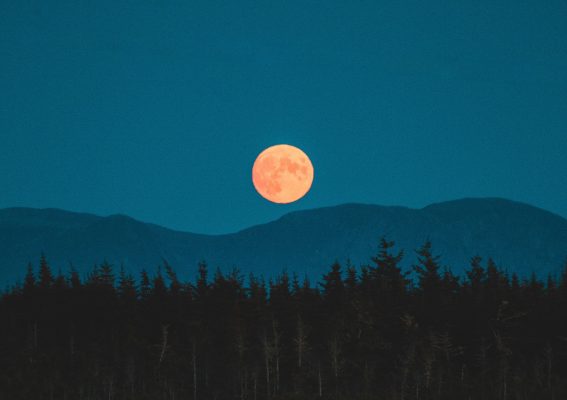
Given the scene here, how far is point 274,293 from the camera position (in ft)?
285

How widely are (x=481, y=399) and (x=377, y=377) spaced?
1168 cm

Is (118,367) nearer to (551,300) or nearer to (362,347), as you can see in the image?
(362,347)

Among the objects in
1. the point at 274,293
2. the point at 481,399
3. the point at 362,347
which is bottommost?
the point at 481,399

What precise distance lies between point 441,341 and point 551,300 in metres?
17.0

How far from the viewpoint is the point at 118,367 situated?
271 ft

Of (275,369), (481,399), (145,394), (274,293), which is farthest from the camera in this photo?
(274,293)

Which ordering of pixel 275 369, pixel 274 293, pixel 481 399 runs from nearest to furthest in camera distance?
pixel 481 399
pixel 275 369
pixel 274 293

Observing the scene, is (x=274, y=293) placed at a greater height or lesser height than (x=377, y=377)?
greater

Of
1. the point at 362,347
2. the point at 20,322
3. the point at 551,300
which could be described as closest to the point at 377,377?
the point at 362,347

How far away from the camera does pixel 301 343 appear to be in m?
73.0

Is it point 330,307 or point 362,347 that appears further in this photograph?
point 330,307

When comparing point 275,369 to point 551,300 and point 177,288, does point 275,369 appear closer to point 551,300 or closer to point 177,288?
point 177,288

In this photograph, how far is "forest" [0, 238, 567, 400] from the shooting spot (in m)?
74.0

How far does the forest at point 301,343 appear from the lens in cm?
7400
